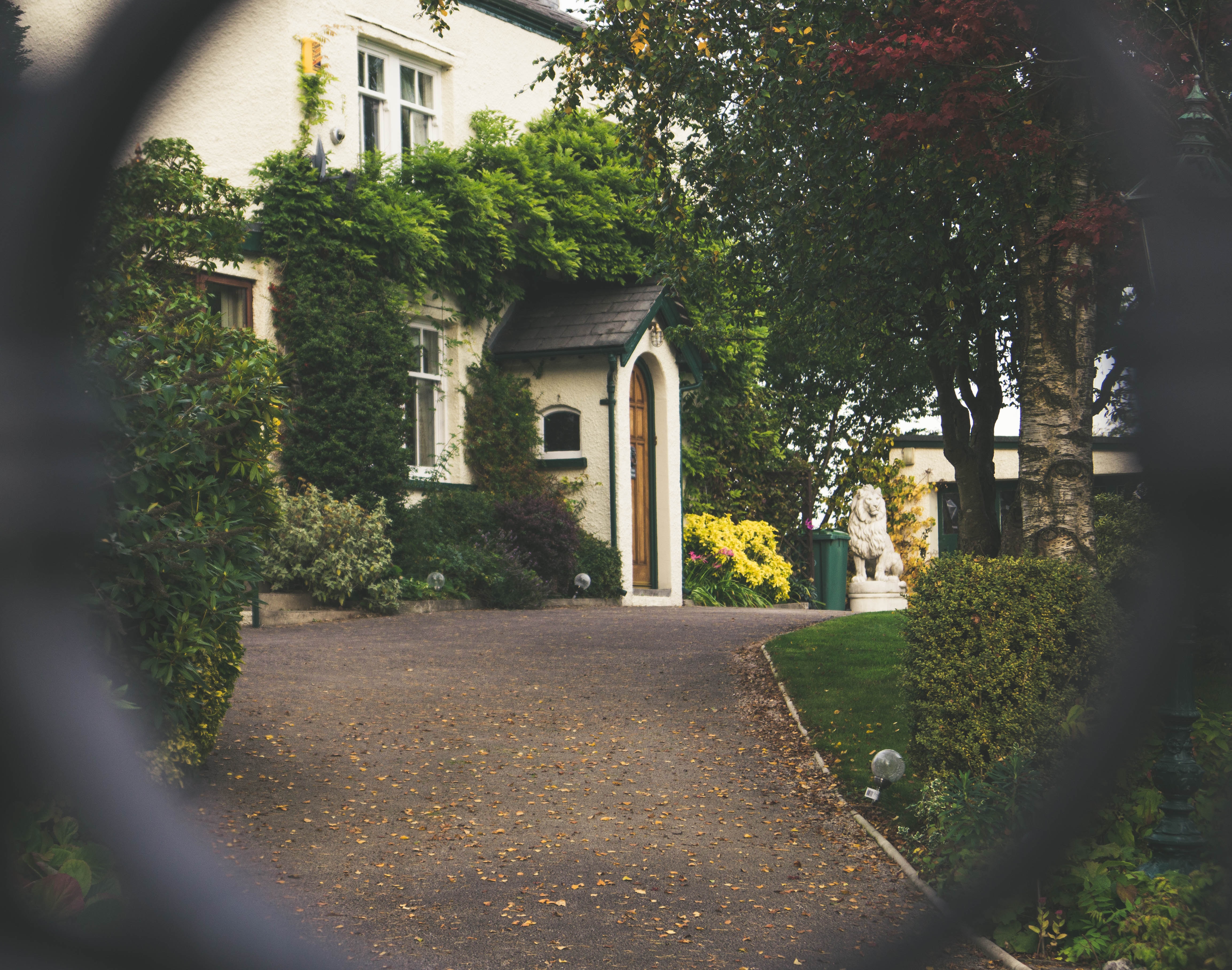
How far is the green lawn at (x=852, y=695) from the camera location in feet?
19.8

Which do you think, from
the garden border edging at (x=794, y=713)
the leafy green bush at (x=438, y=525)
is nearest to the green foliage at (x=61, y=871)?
the garden border edging at (x=794, y=713)

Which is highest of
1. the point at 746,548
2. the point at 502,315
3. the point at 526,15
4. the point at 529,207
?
the point at 526,15

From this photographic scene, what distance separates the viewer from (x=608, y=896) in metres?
4.39

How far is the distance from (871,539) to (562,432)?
7.07 m

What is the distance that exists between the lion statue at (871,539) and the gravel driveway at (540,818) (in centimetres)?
1175

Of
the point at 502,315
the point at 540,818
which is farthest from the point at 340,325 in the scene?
the point at 540,818

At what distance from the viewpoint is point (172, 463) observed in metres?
4.41

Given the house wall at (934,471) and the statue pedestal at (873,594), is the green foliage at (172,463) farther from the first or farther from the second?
the house wall at (934,471)

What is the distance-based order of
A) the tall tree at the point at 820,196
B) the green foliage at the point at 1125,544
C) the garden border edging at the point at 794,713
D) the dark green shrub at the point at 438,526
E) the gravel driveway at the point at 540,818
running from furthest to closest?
the dark green shrub at the point at 438,526, the tall tree at the point at 820,196, the garden border edging at the point at 794,713, the gravel driveway at the point at 540,818, the green foliage at the point at 1125,544

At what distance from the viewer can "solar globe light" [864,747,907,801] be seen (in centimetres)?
541

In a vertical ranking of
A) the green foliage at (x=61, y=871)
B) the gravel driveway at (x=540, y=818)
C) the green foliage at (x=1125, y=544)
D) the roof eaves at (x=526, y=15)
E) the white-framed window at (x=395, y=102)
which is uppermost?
the roof eaves at (x=526, y=15)

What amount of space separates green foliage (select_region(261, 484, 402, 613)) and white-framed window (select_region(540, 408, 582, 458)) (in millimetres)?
3908

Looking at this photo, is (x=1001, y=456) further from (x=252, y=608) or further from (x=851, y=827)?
(x=851, y=827)

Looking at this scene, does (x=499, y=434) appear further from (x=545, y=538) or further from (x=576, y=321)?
(x=576, y=321)
